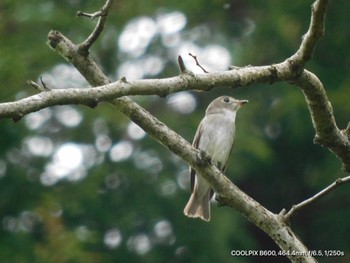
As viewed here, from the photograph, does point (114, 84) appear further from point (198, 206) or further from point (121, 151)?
point (121, 151)

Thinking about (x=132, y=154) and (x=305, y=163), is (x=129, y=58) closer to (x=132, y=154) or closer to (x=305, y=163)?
(x=132, y=154)

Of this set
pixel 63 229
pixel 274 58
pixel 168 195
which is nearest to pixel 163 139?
pixel 63 229

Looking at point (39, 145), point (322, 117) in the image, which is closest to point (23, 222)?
point (39, 145)

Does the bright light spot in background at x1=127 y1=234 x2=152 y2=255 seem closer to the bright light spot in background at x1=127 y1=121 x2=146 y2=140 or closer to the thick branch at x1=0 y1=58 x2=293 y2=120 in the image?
the bright light spot in background at x1=127 y1=121 x2=146 y2=140

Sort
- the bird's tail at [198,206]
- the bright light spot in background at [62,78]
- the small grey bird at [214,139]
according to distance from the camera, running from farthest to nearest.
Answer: the bright light spot in background at [62,78]
the small grey bird at [214,139]
the bird's tail at [198,206]

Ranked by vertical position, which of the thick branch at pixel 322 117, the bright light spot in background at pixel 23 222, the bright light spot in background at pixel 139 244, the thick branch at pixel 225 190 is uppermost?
the thick branch at pixel 322 117

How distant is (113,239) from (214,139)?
11.8ft

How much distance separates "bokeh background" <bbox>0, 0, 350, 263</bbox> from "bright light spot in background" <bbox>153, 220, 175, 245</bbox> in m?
0.01

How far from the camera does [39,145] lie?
12.0 meters

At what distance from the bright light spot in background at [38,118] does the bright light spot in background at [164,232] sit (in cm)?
180

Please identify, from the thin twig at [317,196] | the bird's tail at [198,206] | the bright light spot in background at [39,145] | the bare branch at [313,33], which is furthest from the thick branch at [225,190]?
the bright light spot in background at [39,145]

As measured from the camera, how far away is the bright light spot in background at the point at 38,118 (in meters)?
11.8

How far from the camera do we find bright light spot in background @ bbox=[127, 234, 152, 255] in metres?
11.9

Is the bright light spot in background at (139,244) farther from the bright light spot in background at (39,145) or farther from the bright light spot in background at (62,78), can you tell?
the bright light spot in background at (62,78)
